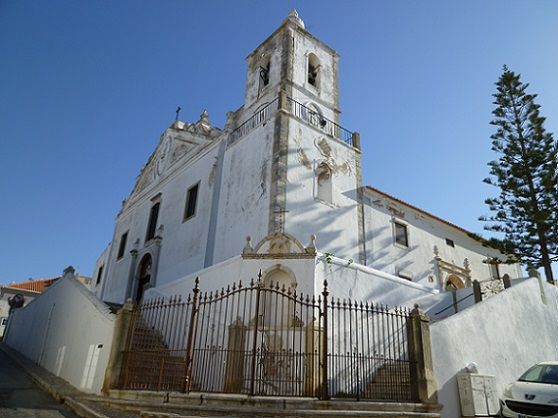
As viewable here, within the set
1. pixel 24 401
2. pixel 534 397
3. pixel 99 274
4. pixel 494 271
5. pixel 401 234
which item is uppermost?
pixel 401 234

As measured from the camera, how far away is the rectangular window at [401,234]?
16.7 metres

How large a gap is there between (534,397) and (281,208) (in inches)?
304

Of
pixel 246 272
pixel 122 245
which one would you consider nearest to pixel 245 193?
pixel 246 272

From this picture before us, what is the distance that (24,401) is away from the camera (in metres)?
7.39

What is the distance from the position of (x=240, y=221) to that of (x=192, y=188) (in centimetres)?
426

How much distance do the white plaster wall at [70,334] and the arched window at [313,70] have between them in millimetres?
11658

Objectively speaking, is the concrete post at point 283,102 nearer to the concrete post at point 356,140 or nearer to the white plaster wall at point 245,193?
the white plaster wall at point 245,193

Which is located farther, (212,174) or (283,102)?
(212,174)

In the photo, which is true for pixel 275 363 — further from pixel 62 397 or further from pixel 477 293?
pixel 477 293

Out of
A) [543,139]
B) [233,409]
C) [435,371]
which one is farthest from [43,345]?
[543,139]

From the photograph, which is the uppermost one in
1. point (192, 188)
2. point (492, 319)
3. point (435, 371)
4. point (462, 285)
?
point (192, 188)

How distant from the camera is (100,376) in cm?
811

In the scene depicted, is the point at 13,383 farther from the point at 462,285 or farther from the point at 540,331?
the point at 462,285

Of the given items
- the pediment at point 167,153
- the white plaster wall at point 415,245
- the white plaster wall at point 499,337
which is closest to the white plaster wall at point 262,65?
the pediment at point 167,153
